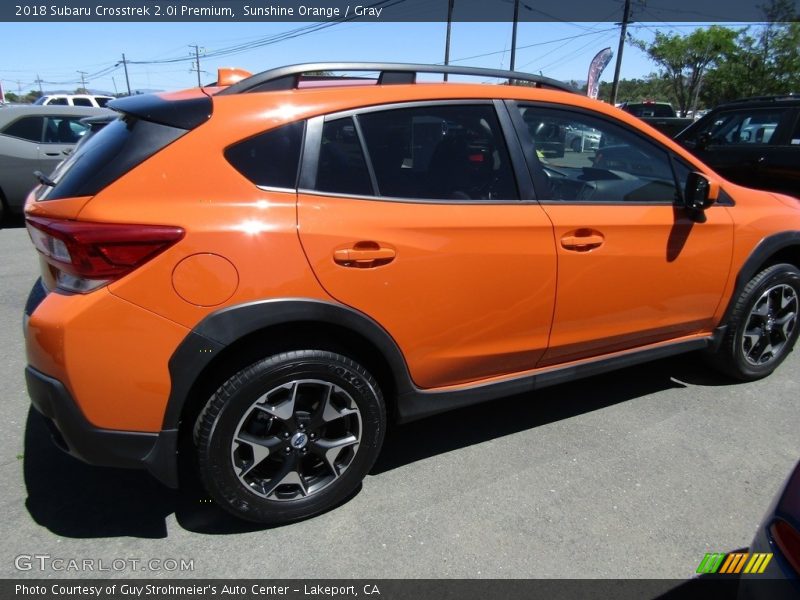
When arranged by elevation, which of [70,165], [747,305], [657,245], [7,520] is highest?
→ [70,165]

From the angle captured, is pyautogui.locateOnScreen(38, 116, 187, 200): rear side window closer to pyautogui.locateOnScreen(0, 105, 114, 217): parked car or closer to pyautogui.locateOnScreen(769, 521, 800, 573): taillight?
pyautogui.locateOnScreen(769, 521, 800, 573): taillight

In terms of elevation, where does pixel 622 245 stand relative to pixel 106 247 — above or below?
below

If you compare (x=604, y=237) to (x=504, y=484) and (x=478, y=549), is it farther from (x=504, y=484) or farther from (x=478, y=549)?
(x=478, y=549)

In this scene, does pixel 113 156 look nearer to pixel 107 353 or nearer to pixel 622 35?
pixel 107 353

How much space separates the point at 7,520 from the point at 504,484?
215cm

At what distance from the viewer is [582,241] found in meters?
2.72

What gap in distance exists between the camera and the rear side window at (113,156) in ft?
6.77

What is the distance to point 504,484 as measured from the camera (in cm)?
270

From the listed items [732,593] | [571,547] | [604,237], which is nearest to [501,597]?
[571,547]

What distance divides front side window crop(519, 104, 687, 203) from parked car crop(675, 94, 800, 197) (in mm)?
3838

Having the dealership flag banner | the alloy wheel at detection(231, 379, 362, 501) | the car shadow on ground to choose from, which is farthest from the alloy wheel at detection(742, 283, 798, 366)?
the dealership flag banner

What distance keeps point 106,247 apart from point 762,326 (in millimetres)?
3711

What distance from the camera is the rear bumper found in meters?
2.00

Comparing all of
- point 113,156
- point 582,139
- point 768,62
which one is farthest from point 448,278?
point 768,62
